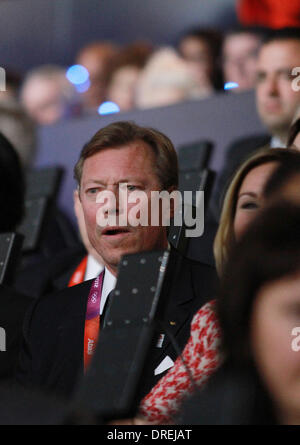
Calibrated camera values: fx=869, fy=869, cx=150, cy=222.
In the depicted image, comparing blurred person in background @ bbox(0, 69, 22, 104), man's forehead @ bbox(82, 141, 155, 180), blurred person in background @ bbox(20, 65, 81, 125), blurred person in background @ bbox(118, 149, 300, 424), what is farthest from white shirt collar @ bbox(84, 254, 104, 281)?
blurred person in background @ bbox(20, 65, 81, 125)

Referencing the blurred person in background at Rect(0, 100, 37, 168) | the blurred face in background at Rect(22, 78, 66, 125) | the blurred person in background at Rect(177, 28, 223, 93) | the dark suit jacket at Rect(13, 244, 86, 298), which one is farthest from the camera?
the blurred face in background at Rect(22, 78, 66, 125)

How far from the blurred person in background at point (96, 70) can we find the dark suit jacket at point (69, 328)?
2601mm

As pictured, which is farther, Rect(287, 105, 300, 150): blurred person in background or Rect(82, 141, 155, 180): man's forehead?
Rect(287, 105, 300, 150): blurred person in background

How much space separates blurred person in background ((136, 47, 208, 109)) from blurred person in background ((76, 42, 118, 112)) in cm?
72

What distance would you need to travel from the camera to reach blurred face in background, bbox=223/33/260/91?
3617mm

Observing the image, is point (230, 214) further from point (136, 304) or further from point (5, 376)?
point (5, 376)

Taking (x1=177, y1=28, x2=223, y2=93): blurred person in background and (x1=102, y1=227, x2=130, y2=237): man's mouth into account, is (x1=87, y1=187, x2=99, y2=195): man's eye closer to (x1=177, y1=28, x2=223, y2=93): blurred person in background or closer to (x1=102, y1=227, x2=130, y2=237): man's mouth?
(x1=102, y1=227, x2=130, y2=237): man's mouth

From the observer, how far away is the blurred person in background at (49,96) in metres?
4.23

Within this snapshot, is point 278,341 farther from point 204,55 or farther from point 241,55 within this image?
point 204,55

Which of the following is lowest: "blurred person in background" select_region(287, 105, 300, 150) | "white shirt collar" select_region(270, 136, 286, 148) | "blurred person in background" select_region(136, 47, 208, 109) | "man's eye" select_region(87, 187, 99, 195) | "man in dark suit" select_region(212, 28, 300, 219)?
"man's eye" select_region(87, 187, 99, 195)

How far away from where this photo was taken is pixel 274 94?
102 inches

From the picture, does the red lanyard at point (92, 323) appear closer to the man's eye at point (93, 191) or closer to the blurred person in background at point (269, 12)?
the man's eye at point (93, 191)

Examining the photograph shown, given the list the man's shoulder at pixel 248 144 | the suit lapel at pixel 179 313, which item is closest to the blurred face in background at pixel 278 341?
the suit lapel at pixel 179 313

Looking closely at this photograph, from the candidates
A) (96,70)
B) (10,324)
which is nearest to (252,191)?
(10,324)
